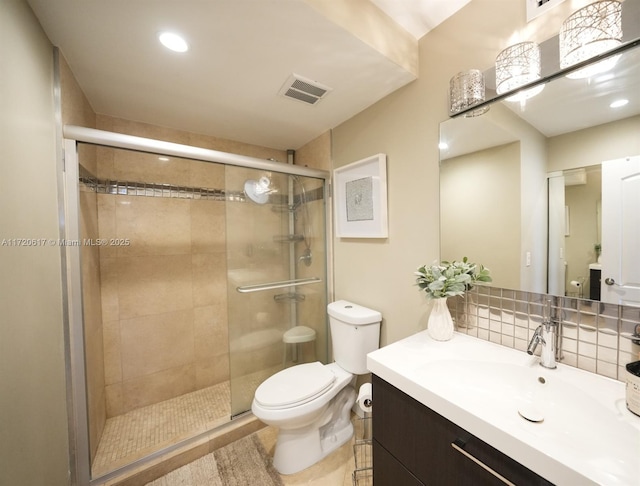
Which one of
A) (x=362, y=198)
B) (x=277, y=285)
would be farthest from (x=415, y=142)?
(x=277, y=285)

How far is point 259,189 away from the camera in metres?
1.78

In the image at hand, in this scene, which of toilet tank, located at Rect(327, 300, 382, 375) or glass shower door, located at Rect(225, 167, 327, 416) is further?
glass shower door, located at Rect(225, 167, 327, 416)

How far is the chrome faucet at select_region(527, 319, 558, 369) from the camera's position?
0.90m

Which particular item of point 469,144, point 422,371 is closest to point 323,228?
point 469,144

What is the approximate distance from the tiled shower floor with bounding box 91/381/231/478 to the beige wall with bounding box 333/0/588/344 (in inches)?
53.8

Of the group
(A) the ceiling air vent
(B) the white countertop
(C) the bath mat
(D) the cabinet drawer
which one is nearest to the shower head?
(A) the ceiling air vent

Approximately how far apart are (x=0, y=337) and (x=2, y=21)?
90cm

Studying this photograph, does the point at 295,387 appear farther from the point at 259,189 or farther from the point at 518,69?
the point at 518,69

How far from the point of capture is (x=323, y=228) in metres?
2.08

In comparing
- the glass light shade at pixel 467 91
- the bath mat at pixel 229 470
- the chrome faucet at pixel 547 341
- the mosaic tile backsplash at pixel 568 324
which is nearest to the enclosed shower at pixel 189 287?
the bath mat at pixel 229 470

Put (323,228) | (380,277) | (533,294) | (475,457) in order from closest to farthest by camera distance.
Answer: (475,457), (533,294), (380,277), (323,228)

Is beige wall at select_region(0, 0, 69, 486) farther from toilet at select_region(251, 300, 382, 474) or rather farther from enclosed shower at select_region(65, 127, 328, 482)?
toilet at select_region(251, 300, 382, 474)

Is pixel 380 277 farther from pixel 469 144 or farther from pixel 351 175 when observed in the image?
pixel 469 144

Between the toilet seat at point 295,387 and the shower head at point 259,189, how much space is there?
118 centimetres
